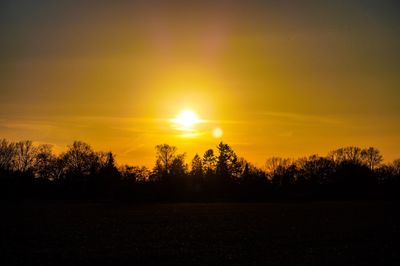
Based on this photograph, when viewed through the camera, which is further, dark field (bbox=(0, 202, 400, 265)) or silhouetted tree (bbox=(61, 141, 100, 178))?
silhouetted tree (bbox=(61, 141, 100, 178))

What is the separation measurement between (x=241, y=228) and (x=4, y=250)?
1822 cm

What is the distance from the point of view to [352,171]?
380 feet

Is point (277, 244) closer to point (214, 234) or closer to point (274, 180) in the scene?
point (214, 234)

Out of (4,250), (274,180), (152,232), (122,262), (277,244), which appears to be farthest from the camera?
(274,180)

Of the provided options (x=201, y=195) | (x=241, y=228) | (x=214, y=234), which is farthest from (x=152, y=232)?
(x=201, y=195)

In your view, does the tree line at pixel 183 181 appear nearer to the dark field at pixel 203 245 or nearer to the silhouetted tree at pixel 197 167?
the silhouetted tree at pixel 197 167

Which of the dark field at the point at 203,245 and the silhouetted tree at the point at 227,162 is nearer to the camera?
the dark field at the point at 203,245

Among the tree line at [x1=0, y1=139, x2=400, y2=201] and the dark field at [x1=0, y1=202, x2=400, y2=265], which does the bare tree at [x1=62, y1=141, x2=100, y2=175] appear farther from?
the dark field at [x1=0, y1=202, x2=400, y2=265]

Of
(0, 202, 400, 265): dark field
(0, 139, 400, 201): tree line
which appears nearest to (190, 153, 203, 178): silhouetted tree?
(0, 139, 400, 201): tree line

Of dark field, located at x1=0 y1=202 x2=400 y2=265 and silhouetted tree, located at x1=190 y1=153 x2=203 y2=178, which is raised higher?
silhouetted tree, located at x1=190 y1=153 x2=203 y2=178

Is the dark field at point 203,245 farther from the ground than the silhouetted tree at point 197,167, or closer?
closer

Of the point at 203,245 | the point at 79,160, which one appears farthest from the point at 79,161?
the point at 203,245

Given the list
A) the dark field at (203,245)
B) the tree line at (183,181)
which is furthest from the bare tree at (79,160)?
the dark field at (203,245)

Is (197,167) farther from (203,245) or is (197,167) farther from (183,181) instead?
(203,245)
